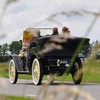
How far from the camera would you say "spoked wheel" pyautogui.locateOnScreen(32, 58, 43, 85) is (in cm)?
1676

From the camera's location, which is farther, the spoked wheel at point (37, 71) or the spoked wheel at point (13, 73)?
the spoked wheel at point (13, 73)

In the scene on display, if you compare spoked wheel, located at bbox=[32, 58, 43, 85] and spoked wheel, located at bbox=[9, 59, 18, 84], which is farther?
spoked wheel, located at bbox=[9, 59, 18, 84]

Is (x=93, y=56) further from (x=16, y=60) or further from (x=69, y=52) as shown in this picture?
(x=16, y=60)

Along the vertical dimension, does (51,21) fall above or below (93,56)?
above

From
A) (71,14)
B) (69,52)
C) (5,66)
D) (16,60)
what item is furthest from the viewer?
(16,60)

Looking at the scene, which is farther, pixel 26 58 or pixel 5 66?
pixel 26 58

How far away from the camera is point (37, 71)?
1714 centimetres

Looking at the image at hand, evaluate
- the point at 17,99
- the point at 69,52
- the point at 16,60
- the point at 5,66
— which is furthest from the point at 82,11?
the point at 16,60

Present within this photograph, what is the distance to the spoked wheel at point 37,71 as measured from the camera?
16756 mm

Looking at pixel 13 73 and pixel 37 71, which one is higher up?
pixel 37 71

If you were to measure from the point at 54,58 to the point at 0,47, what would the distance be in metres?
13.7

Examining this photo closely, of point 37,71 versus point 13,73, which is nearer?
point 37,71

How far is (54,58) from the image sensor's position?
666 inches

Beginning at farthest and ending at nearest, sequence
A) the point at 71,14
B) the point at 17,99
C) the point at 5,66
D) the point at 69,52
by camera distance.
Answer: the point at 69,52, the point at 17,99, the point at 5,66, the point at 71,14
